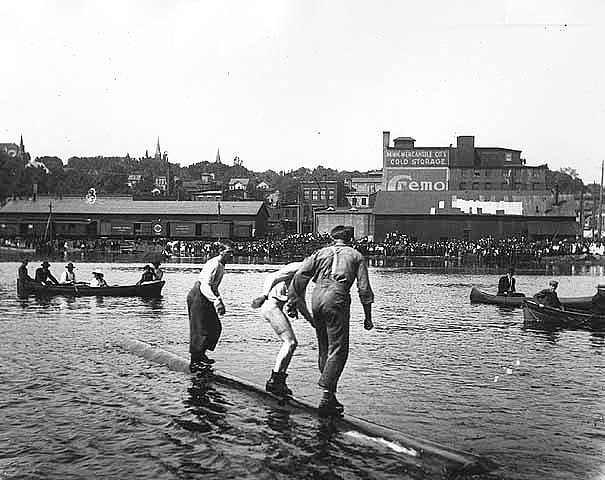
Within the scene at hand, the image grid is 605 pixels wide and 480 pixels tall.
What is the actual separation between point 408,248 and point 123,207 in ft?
146

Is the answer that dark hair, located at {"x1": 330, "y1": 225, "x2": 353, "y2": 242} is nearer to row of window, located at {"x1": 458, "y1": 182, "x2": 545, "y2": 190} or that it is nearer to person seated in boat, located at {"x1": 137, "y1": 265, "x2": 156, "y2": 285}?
person seated in boat, located at {"x1": 137, "y1": 265, "x2": 156, "y2": 285}

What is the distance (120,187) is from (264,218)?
266 ft

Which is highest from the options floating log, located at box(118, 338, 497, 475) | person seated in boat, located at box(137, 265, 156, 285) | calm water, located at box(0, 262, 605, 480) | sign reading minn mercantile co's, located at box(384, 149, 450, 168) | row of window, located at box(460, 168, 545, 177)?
sign reading minn mercantile co's, located at box(384, 149, 450, 168)

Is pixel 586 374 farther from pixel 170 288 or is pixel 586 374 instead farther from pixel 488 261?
pixel 488 261

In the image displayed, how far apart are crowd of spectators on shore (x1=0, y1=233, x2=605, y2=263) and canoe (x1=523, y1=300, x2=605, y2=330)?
51.3 m

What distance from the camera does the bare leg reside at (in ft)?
33.0

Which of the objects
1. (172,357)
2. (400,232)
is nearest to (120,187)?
(400,232)

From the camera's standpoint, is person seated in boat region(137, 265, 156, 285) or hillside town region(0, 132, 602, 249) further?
hillside town region(0, 132, 602, 249)

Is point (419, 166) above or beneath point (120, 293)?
above

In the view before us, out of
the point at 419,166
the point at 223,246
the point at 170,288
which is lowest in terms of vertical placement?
the point at 170,288

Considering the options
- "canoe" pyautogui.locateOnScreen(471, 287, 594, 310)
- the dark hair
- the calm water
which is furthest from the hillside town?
the dark hair

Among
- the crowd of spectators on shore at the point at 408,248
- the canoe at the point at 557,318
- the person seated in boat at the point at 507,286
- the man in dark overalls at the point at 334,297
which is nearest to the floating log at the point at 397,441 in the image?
the man in dark overalls at the point at 334,297

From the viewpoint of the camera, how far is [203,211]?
104 metres

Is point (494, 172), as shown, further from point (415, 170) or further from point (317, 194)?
point (317, 194)
